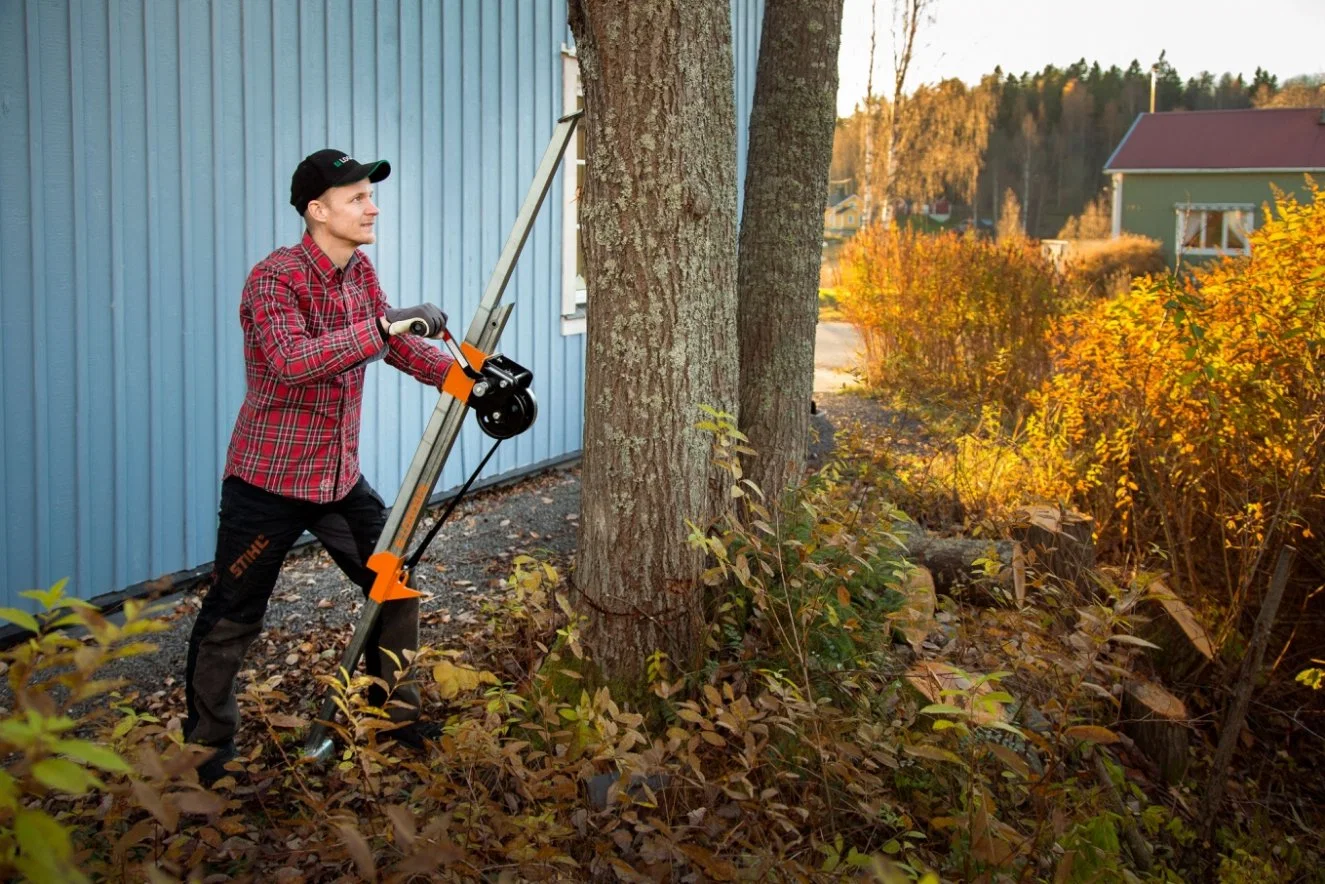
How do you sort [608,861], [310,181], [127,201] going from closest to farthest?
[608,861]
[310,181]
[127,201]

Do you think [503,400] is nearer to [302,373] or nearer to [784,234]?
[302,373]

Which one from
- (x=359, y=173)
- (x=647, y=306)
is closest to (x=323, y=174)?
(x=359, y=173)

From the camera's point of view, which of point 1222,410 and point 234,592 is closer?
point 234,592

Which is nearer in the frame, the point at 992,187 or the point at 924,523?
the point at 924,523

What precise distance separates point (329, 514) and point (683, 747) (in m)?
1.35

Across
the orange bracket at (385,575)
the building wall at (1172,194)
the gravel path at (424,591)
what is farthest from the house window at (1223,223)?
the orange bracket at (385,575)

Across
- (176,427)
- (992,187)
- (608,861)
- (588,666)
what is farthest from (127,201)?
(992,187)

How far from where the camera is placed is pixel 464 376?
3.56m

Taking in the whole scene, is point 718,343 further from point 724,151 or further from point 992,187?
point 992,187

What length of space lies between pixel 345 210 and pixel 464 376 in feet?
1.98

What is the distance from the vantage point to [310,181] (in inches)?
141

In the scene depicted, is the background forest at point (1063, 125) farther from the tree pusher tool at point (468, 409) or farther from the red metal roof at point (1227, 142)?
the tree pusher tool at point (468, 409)

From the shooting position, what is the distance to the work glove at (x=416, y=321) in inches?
132

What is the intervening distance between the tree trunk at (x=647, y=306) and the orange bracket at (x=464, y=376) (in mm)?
376
